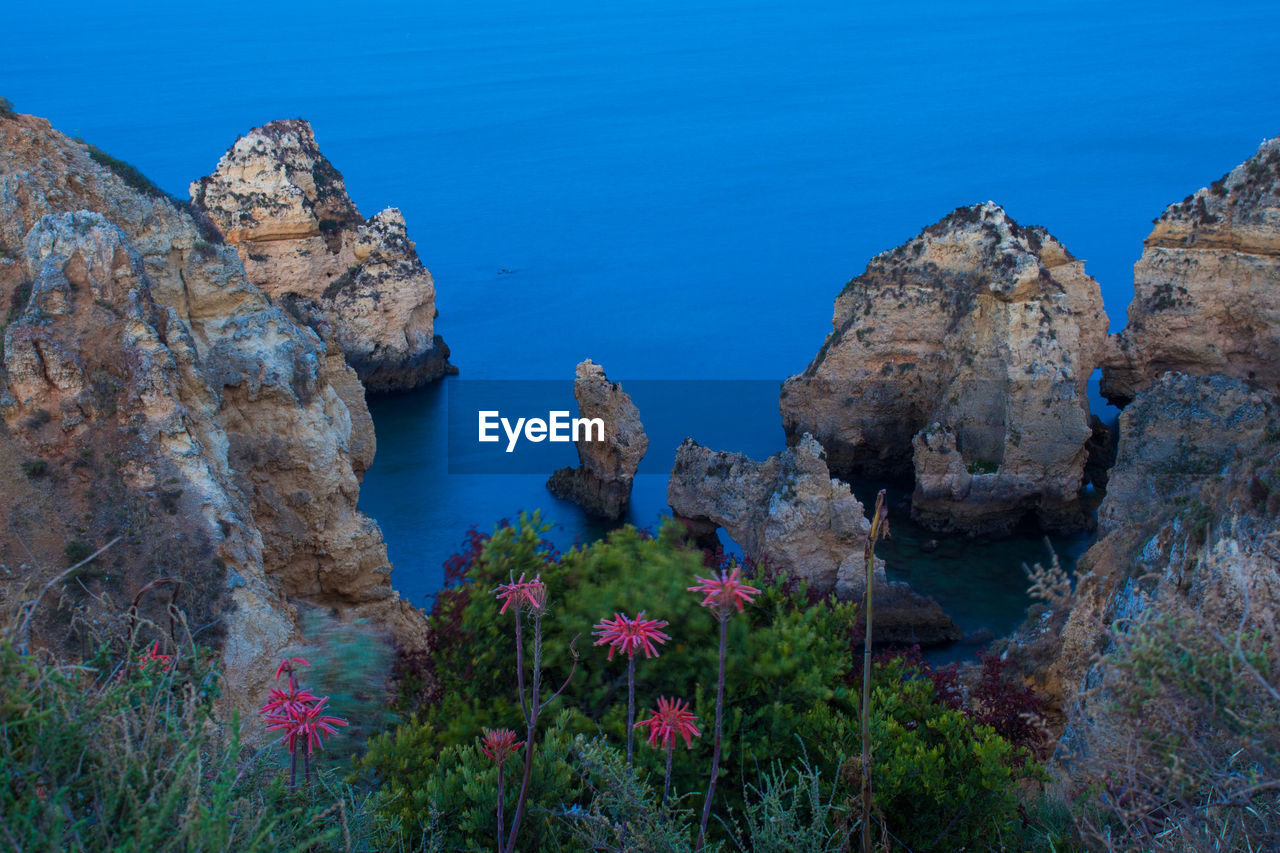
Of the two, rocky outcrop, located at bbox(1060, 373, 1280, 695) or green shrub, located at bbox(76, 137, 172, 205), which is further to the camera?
green shrub, located at bbox(76, 137, 172, 205)

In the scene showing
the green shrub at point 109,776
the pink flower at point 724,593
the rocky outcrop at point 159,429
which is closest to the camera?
the green shrub at point 109,776

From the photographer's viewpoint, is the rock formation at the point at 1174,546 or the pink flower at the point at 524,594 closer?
the pink flower at the point at 524,594

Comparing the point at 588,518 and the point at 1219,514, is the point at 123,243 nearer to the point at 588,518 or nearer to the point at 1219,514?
the point at 1219,514

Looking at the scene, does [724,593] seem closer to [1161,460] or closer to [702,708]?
[702,708]

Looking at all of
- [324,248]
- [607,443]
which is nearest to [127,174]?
[607,443]

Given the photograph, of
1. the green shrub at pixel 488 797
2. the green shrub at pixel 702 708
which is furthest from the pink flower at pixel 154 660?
the green shrub at pixel 702 708

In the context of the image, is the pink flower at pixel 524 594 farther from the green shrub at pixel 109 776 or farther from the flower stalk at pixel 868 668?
the flower stalk at pixel 868 668

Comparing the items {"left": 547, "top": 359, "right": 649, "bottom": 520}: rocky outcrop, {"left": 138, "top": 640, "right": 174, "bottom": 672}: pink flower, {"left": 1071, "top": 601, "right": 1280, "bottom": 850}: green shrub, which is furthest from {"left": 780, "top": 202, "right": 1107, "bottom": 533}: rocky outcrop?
{"left": 138, "top": 640, "right": 174, "bottom": 672}: pink flower

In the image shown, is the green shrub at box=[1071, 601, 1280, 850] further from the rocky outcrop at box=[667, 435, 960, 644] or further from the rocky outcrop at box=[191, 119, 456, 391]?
the rocky outcrop at box=[191, 119, 456, 391]
